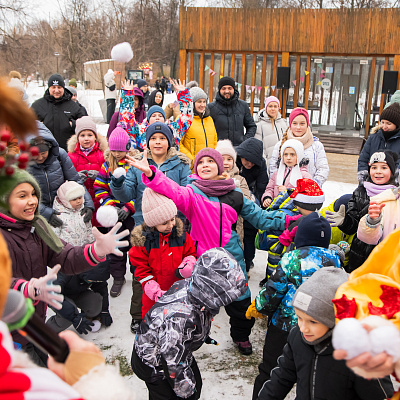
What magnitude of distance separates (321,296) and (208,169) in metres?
1.85

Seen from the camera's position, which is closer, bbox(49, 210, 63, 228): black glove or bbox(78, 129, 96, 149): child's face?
bbox(49, 210, 63, 228): black glove

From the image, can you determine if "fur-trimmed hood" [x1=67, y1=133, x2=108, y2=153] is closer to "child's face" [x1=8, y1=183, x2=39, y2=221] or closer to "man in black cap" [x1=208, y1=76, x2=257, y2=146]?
"man in black cap" [x1=208, y1=76, x2=257, y2=146]

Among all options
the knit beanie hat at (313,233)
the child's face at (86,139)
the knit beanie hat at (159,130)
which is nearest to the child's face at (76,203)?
the knit beanie hat at (159,130)

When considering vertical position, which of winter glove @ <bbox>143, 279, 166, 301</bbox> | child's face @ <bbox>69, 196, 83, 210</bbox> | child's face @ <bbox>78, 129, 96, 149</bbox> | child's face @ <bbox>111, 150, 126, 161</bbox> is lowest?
winter glove @ <bbox>143, 279, 166, 301</bbox>

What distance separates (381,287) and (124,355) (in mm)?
2593

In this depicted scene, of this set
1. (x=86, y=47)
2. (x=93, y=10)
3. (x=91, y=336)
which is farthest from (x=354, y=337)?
(x=93, y=10)

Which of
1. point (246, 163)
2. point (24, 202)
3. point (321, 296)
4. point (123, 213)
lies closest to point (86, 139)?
point (123, 213)

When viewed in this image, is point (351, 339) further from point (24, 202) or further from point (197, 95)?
point (197, 95)

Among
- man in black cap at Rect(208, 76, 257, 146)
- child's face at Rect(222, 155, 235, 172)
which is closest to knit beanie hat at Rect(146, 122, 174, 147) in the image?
child's face at Rect(222, 155, 235, 172)

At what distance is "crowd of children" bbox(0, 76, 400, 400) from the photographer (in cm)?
204

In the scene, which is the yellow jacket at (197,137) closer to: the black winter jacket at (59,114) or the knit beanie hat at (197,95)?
the knit beanie hat at (197,95)

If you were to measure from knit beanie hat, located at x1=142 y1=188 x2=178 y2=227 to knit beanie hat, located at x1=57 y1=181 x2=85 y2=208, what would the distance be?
1037 millimetres

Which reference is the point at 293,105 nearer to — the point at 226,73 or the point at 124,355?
the point at 226,73

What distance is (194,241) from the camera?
3.47m
